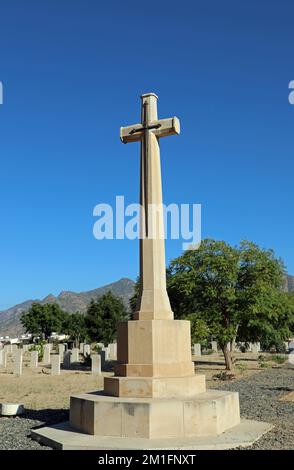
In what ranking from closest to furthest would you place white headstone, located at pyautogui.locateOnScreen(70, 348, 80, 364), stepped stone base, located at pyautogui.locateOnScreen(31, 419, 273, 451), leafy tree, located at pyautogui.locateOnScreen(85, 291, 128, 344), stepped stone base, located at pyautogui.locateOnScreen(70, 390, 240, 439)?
stepped stone base, located at pyautogui.locateOnScreen(31, 419, 273, 451)
stepped stone base, located at pyautogui.locateOnScreen(70, 390, 240, 439)
white headstone, located at pyautogui.locateOnScreen(70, 348, 80, 364)
leafy tree, located at pyautogui.locateOnScreen(85, 291, 128, 344)

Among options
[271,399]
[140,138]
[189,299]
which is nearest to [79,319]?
[189,299]

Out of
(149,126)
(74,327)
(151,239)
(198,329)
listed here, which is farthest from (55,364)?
(74,327)

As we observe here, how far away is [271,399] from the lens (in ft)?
43.1

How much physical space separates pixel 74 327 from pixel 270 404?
4430 cm

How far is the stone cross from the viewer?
29.9 ft

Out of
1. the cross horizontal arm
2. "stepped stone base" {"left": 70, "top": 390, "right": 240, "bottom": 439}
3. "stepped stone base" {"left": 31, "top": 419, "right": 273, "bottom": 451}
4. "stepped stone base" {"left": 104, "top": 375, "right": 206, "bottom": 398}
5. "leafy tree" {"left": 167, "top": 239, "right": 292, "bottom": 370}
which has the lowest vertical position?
"stepped stone base" {"left": 31, "top": 419, "right": 273, "bottom": 451}

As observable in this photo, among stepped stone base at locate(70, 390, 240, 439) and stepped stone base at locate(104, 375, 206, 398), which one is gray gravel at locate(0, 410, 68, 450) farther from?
stepped stone base at locate(104, 375, 206, 398)

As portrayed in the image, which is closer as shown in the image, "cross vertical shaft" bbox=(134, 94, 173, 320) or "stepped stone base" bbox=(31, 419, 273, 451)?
"stepped stone base" bbox=(31, 419, 273, 451)

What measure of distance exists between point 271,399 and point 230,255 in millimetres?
10344

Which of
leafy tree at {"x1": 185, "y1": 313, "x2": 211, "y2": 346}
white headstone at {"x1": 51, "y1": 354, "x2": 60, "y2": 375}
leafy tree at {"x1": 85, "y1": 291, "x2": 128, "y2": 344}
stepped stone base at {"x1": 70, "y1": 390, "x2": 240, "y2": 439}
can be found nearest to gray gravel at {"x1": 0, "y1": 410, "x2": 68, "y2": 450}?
stepped stone base at {"x1": 70, "y1": 390, "x2": 240, "y2": 439}

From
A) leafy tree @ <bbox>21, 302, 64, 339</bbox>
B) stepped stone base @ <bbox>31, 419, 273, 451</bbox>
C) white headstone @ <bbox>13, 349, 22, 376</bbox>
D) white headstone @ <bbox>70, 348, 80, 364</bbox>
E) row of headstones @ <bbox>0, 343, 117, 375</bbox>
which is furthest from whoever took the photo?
leafy tree @ <bbox>21, 302, 64, 339</bbox>

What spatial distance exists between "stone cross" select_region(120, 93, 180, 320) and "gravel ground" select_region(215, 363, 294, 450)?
2.90 meters

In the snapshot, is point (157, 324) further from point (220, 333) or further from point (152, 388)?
point (220, 333)

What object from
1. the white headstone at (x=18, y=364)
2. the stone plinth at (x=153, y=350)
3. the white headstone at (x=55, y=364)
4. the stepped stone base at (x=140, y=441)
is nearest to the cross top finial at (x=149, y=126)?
the stone plinth at (x=153, y=350)
